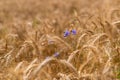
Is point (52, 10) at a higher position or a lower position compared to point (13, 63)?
higher

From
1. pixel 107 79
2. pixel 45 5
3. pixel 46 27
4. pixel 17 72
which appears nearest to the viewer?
pixel 107 79

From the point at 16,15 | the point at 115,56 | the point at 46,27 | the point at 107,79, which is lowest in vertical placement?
the point at 107,79

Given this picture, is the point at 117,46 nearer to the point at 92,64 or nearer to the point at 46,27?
the point at 92,64

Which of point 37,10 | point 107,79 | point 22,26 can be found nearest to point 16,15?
point 37,10

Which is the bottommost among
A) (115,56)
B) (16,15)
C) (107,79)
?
(107,79)

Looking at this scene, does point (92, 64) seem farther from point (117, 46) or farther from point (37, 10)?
point (37, 10)

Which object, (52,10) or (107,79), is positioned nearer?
(107,79)

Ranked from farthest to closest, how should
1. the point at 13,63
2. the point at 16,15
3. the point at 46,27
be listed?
the point at 16,15, the point at 46,27, the point at 13,63

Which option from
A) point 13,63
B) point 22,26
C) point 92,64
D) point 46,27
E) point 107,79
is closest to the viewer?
point 107,79

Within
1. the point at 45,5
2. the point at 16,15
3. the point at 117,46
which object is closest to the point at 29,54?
the point at 117,46
